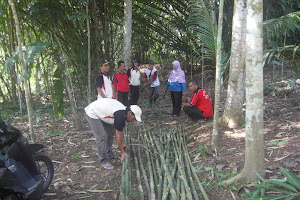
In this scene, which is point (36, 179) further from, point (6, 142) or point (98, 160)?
point (98, 160)

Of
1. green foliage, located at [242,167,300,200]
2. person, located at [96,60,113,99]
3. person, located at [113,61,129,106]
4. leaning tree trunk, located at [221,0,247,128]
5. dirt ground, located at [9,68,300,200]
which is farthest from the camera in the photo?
person, located at [113,61,129,106]

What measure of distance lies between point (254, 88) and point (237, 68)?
1792 millimetres

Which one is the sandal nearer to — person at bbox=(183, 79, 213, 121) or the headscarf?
person at bbox=(183, 79, 213, 121)

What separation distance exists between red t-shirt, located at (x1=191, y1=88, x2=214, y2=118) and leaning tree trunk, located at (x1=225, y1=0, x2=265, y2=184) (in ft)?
8.59

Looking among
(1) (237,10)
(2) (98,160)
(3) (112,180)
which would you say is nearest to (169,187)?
(3) (112,180)

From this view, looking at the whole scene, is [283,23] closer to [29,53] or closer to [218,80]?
[218,80]

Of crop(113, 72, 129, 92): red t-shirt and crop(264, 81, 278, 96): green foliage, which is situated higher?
crop(113, 72, 129, 92): red t-shirt

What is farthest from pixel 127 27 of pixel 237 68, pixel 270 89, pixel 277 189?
pixel 277 189

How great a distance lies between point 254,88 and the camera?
2.60m

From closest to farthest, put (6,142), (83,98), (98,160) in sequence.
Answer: (6,142)
(98,160)
(83,98)

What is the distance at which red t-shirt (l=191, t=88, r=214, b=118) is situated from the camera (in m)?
5.36

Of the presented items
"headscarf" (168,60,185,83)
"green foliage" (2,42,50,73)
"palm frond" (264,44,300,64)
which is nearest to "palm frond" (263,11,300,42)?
"palm frond" (264,44,300,64)

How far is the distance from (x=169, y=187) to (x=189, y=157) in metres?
0.99

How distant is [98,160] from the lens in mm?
4043
